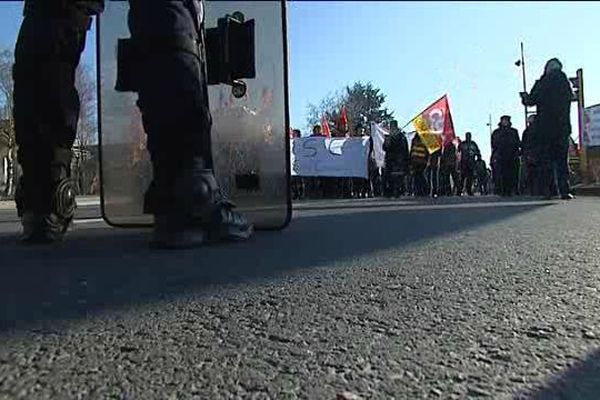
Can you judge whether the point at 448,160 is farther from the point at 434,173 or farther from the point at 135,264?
the point at 135,264

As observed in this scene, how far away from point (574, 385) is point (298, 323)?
2.34ft

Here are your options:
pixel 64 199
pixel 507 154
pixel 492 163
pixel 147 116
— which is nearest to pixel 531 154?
pixel 507 154

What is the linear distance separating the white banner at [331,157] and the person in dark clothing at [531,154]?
171 inches

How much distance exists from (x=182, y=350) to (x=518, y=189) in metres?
13.3

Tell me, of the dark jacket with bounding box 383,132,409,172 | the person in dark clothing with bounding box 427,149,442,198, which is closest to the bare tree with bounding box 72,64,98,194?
the dark jacket with bounding box 383,132,409,172

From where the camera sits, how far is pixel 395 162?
15.3 metres

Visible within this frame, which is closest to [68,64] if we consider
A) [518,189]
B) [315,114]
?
[518,189]

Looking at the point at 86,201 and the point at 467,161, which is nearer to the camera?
the point at 86,201

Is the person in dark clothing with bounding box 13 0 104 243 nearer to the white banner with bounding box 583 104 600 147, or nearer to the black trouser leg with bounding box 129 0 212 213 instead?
the black trouser leg with bounding box 129 0 212 213

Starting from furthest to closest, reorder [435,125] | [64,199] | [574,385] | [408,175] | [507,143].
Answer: [435,125] < [408,175] < [507,143] < [64,199] < [574,385]

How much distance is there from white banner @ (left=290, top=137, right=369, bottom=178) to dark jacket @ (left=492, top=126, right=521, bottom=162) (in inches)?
181

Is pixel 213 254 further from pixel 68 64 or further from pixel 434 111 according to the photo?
pixel 434 111

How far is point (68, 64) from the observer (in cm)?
366

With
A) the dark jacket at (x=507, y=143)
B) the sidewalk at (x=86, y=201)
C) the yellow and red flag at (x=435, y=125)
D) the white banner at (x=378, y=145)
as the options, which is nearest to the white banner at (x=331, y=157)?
the white banner at (x=378, y=145)
